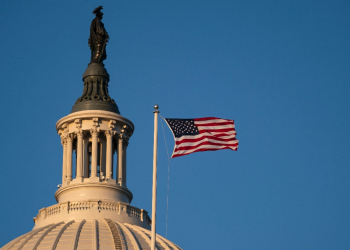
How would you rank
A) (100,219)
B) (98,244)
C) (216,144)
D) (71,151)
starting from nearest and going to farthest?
(216,144), (98,244), (100,219), (71,151)

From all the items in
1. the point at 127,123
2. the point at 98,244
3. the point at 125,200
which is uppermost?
the point at 127,123

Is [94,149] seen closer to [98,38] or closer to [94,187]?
[94,187]

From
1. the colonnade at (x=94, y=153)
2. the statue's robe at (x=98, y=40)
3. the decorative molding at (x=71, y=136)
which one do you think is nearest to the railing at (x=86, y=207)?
the colonnade at (x=94, y=153)

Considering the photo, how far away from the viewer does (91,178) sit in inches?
3755

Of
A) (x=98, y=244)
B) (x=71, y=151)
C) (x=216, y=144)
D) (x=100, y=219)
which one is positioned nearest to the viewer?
(x=216, y=144)

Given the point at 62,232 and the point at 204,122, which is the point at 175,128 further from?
the point at 62,232

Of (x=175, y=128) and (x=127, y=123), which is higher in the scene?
(x=127, y=123)

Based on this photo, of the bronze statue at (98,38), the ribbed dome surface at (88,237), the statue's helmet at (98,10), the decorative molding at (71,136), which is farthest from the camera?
the bronze statue at (98,38)

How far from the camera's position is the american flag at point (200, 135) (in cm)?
7275

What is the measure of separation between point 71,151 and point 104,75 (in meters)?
7.91

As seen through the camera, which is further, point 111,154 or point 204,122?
point 111,154

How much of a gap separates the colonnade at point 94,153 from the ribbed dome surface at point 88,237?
6129mm

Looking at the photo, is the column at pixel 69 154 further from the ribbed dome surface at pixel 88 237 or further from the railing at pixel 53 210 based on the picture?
the ribbed dome surface at pixel 88 237

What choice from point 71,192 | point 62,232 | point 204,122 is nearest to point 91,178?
point 71,192
